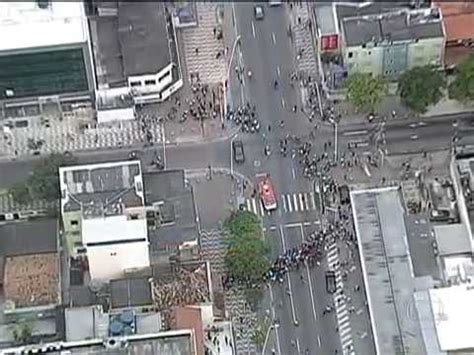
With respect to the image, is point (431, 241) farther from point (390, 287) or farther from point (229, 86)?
point (229, 86)

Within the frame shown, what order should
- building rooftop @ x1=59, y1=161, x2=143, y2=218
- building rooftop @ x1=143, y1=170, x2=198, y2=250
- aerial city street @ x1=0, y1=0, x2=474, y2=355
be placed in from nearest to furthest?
aerial city street @ x1=0, y1=0, x2=474, y2=355
building rooftop @ x1=59, y1=161, x2=143, y2=218
building rooftop @ x1=143, y1=170, x2=198, y2=250

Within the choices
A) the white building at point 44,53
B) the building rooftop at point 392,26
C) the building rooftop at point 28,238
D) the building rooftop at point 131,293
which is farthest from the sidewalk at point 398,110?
the building rooftop at point 28,238

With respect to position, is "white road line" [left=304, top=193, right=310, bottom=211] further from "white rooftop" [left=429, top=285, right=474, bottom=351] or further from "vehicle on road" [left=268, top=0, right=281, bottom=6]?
"vehicle on road" [left=268, top=0, right=281, bottom=6]

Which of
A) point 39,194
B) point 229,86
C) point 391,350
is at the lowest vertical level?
point 391,350

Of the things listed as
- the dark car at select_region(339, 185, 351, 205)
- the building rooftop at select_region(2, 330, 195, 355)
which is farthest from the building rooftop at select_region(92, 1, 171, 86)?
the building rooftop at select_region(2, 330, 195, 355)

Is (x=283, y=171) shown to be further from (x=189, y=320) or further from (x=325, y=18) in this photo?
(x=189, y=320)

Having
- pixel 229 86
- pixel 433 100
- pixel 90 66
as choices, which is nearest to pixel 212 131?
pixel 229 86
